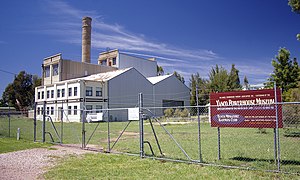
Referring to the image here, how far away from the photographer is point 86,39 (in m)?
61.2

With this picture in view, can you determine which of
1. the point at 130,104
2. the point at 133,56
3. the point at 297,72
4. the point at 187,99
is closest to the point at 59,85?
the point at 130,104

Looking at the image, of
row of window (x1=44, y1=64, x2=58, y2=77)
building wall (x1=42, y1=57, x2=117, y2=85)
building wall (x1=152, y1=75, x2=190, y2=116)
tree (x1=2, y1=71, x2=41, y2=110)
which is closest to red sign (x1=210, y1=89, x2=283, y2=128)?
building wall (x1=152, y1=75, x2=190, y2=116)

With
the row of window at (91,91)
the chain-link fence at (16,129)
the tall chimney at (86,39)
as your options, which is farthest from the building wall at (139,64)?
the chain-link fence at (16,129)

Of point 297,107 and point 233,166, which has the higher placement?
point 297,107

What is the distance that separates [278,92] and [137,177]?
5622 mm

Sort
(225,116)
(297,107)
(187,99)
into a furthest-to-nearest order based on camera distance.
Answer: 1. (187,99)
2. (297,107)
3. (225,116)

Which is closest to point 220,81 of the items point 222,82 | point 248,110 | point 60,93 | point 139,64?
point 222,82

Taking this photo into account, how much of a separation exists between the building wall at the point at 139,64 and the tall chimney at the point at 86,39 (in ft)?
24.9

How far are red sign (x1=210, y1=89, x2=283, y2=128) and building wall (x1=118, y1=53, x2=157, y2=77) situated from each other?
173 feet

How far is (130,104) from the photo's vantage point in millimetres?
49781

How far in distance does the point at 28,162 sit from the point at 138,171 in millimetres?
4946

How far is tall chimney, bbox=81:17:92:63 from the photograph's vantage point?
60812 millimetres

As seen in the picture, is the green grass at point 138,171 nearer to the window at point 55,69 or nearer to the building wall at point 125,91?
the building wall at point 125,91

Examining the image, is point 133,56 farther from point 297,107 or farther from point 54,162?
point 54,162
